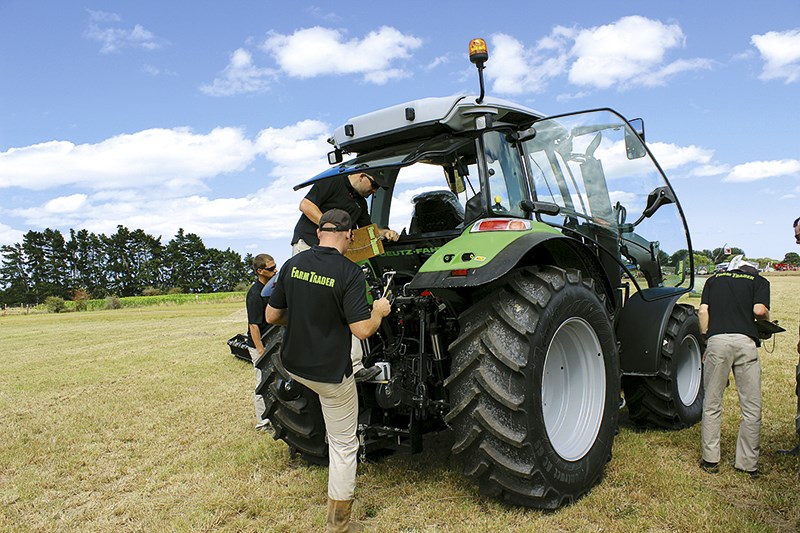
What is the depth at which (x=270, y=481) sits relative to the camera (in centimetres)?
453

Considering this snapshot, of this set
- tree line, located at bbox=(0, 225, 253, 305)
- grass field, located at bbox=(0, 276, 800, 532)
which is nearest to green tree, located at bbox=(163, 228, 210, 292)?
tree line, located at bbox=(0, 225, 253, 305)

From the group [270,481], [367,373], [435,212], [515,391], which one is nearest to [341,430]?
[367,373]

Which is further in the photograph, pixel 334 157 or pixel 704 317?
pixel 334 157

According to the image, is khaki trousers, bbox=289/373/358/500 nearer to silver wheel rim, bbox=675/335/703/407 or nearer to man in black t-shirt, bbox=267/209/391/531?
man in black t-shirt, bbox=267/209/391/531

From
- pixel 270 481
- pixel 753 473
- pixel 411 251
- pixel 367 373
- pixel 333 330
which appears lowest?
pixel 753 473

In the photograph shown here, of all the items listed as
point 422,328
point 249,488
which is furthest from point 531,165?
point 249,488

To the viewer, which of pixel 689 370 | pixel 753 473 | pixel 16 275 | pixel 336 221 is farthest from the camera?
pixel 16 275

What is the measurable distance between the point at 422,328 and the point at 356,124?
1.83 meters

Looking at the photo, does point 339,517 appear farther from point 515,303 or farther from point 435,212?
point 435,212

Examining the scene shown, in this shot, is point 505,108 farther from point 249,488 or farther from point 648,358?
point 249,488

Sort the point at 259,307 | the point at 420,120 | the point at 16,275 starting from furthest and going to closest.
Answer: the point at 16,275 → the point at 259,307 → the point at 420,120

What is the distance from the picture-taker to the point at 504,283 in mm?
3762

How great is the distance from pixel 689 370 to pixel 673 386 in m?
0.69

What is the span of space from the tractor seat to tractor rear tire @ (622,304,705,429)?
2.16 meters
